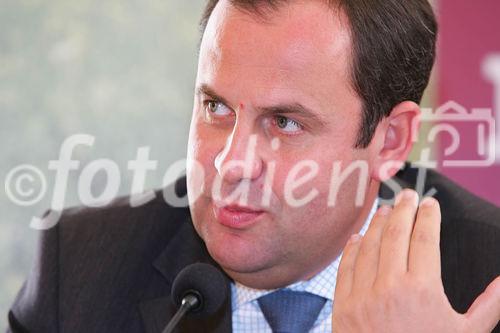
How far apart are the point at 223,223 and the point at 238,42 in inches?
13.1

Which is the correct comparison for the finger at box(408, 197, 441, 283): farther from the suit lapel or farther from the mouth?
the suit lapel

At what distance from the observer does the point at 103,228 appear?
1918 millimetres

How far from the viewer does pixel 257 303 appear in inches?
68.2

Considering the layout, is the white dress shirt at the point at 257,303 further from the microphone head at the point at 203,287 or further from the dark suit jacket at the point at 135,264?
the microphone head at the point at 203,287

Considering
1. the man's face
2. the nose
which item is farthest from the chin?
the nose

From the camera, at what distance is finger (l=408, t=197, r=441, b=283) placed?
50.7 inches

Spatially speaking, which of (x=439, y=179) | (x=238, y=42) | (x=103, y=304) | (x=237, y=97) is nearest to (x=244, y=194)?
(x=237, y=97)

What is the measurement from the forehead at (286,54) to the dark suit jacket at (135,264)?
0.47 metres

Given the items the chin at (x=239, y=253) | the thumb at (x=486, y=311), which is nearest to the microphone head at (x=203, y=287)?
the chin at (x=239, y=253)

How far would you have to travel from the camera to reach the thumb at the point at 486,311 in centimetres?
129

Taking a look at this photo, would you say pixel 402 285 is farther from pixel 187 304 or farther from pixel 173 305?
pixel 173 305

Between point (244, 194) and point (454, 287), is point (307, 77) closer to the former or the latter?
point (244, 194)

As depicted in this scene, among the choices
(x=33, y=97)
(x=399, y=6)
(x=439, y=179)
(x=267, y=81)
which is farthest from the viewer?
(x=33, y=97)

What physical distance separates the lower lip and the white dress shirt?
25cm
